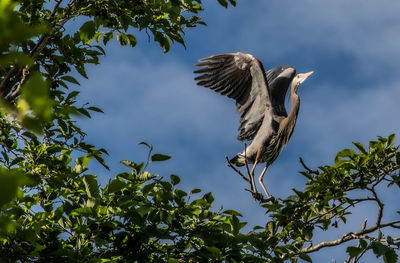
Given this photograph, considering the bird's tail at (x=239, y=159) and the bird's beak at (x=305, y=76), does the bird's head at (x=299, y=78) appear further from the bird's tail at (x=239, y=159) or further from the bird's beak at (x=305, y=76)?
the bird's tail at (x=239, y=159)

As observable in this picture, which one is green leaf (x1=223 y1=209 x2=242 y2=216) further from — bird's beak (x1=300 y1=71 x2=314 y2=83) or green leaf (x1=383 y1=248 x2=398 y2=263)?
bird's beak (x1=300 y1=71 x2=314 y2=83)

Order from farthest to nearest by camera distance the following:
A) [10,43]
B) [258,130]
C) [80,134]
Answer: [258,130]
[80,134]
[10,43]

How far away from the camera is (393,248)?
10.3 feet

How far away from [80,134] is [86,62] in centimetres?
53

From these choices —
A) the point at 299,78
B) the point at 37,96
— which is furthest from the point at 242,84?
the point at 37,96

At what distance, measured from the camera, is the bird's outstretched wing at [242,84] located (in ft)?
19.4

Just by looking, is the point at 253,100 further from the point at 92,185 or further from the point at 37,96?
the point at 37,96

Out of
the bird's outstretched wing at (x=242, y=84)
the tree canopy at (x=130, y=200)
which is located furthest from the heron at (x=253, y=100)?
the tree canopy at (x=130, y=200)

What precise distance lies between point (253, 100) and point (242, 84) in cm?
22

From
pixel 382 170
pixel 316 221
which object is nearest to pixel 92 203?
pixel 316 221

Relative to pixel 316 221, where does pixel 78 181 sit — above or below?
below

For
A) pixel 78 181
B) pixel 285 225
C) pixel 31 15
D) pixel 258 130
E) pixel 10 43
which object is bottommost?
pixel 10 43

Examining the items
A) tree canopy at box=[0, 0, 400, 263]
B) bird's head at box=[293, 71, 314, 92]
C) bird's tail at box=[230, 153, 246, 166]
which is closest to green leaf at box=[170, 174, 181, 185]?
tree canopy at box=[0, 0, 400, 263]

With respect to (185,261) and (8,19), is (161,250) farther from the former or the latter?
(8,19)
